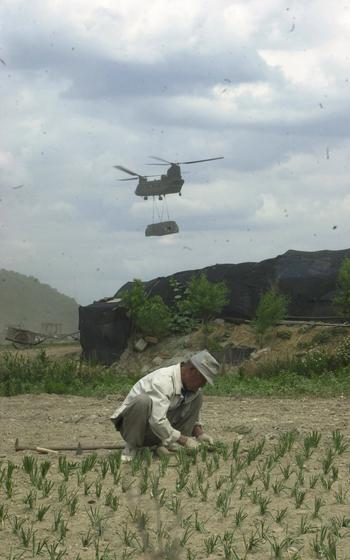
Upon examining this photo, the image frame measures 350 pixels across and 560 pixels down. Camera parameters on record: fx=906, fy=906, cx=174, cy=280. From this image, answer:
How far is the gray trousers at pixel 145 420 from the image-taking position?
706 centimetres

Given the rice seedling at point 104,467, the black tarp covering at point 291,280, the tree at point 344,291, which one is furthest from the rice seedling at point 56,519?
the black tarp covering at point 291,280

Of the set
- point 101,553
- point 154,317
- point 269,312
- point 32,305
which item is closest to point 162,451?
point 101,553

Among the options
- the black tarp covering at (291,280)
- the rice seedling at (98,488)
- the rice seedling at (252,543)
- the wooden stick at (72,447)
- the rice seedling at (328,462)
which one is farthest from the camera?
the black tarp covering at (291,280)

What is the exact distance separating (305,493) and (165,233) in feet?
76.4

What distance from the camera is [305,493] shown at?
20.1ft

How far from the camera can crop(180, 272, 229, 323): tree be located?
22.7 metres

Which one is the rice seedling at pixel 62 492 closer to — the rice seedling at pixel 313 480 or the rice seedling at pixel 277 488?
the rice seedling at pixel 277 488

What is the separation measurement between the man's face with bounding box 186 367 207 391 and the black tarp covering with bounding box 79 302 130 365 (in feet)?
56.5

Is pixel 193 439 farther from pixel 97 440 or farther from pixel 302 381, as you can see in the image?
A: pixel 302 381

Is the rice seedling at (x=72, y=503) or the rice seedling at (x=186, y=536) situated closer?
the rice seedling at (x=186, y=536)

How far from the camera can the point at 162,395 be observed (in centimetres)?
707

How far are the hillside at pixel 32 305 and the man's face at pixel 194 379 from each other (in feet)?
150

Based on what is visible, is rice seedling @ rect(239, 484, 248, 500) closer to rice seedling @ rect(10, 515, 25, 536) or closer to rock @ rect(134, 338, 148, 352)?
rice seedling @ rect(10, 515, 25, 536)

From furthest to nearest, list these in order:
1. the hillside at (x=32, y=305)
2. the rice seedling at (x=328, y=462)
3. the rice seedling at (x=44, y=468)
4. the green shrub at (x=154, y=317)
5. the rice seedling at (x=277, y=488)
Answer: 1. the hillside at (x=32, y=305)
2. the green shrub at (x=154, y=317)
3. the rice seedling at (x=328, y=462)
4. the rice seedling at (x=44, y=468)
5. the rice seedling at (x=277, y=488)
